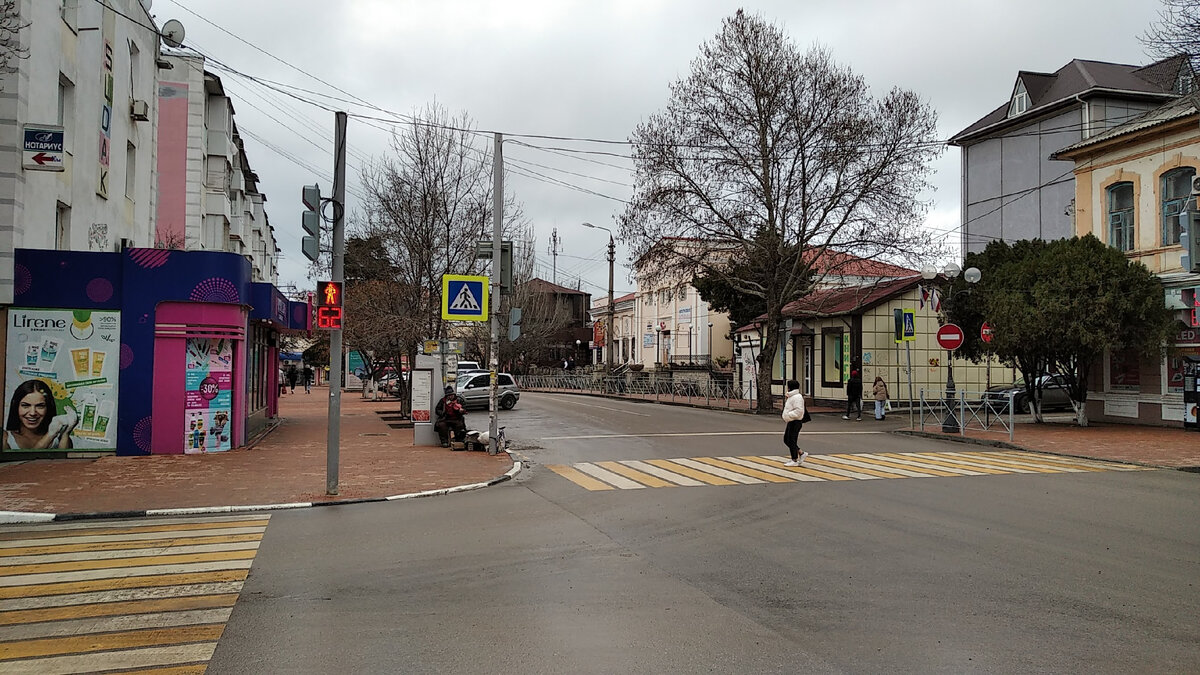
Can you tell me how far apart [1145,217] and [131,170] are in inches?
1110

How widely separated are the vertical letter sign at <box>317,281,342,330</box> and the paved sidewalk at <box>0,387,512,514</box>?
97.1 inches

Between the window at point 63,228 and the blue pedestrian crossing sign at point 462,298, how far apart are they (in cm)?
838

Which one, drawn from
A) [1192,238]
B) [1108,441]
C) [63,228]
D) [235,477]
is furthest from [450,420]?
[1108,441]

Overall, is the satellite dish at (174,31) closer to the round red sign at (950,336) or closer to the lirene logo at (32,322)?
the lirene logo at (32,322)

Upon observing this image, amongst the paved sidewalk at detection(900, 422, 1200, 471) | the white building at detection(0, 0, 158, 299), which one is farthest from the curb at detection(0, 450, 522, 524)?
the paved sidewalk at detection(900, 422, 1200, 471)

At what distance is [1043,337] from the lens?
23.2 meters

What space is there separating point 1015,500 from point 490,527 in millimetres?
7184

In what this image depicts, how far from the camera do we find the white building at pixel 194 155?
35656mm

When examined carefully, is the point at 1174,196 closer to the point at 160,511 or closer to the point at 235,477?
the point at 235,477

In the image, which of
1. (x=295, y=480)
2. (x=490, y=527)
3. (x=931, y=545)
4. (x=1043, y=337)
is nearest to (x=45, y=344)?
(x=295, y=480)

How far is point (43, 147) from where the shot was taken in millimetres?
14898

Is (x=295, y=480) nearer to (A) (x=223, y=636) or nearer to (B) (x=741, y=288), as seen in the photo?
(A) (x=223, y=636)

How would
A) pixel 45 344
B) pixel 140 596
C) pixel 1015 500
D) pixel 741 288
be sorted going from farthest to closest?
pixel 741 288, pixel 45 344, pixel 1015 500, pixel 140 596

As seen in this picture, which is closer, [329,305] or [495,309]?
[329,305]
